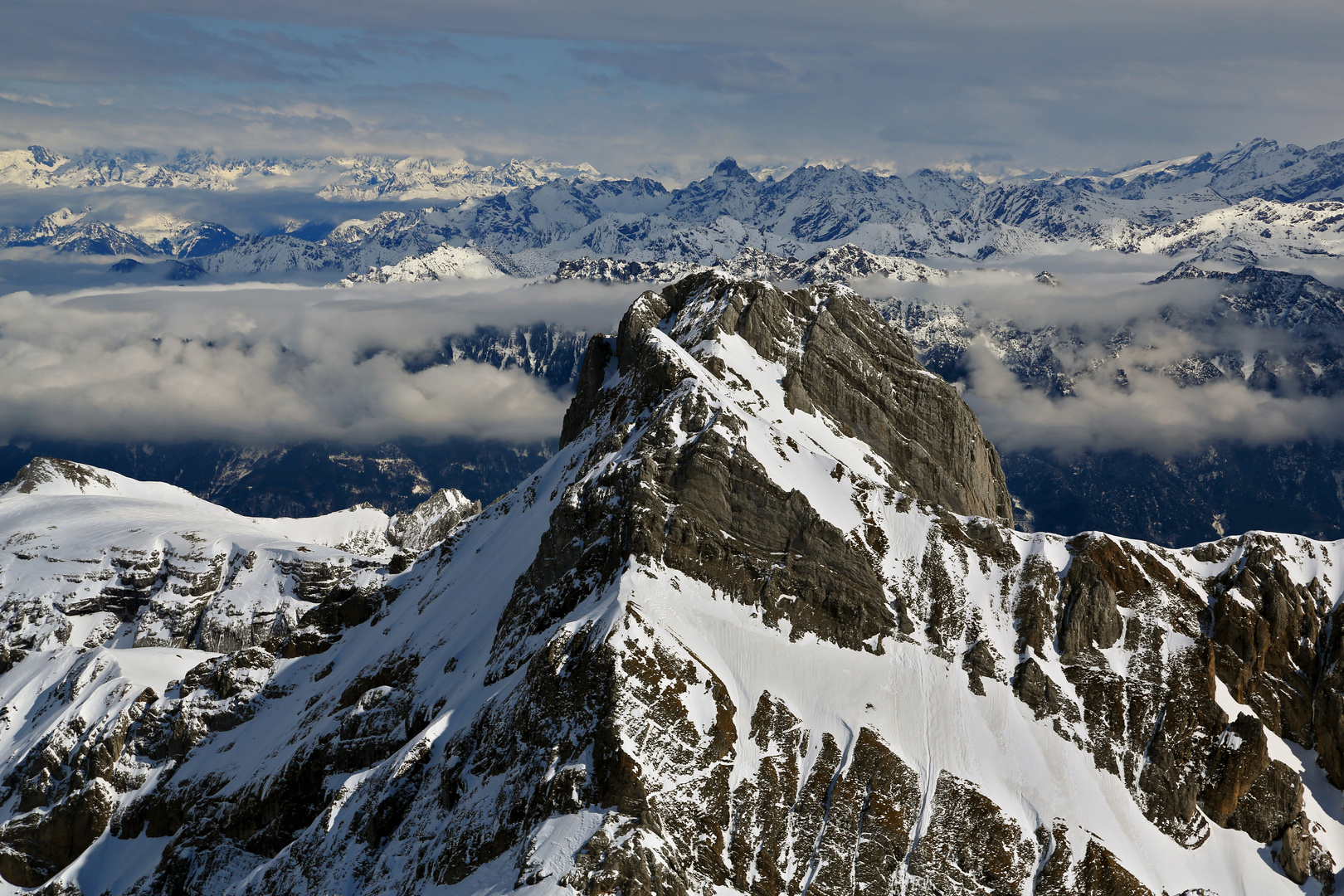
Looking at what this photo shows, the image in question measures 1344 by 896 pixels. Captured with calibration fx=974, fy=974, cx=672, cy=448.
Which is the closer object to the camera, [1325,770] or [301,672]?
[1325,770]

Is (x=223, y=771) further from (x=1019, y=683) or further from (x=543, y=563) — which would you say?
(x=1019, y=683)

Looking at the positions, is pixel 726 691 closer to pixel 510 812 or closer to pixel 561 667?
pixel 561 667

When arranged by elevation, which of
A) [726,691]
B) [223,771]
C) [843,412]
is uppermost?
[843,412]

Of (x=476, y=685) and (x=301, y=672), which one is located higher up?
(x=476, y=685)

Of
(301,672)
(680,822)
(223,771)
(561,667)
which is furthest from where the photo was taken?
(301,672)

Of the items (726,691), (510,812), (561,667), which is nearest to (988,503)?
(726,691)

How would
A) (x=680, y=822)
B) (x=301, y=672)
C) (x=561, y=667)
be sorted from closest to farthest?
(x=680, y=822) < (x=561, y=667) < (x=301, y=672)

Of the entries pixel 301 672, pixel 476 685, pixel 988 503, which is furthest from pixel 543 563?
pixel 988 503
